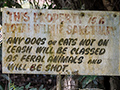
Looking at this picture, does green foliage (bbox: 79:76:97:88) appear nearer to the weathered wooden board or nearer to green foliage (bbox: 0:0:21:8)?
the weathered wooden board

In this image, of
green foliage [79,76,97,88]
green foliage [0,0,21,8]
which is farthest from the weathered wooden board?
green foliage [0,0,21,8]

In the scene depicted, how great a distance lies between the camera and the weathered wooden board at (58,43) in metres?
1.98

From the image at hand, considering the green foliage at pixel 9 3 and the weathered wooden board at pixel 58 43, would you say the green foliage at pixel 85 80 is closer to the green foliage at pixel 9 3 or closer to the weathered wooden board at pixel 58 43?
the weathered wooden board at pixel 58 43

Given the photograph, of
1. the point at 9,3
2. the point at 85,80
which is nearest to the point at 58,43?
the point at 85,80

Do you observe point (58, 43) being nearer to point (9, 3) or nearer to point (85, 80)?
point (85, 80)

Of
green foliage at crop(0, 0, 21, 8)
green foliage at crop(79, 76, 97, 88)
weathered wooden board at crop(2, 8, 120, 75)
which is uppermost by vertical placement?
green foliage at crop(0, 0, 21, 8)

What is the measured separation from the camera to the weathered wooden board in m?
1.98

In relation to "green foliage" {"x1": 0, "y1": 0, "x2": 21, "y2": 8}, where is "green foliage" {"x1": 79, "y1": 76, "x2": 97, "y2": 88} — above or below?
below

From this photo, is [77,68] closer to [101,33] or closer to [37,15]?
[101,33]

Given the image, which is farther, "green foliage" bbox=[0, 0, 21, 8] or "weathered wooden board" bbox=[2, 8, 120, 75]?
"green foliage" bbox=[0, 0, 21, 8]

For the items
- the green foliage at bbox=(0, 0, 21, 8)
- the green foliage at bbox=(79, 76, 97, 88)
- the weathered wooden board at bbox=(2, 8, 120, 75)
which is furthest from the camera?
the green foliage at bbox=(0, 0, 21, 8)

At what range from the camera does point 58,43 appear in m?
1.98

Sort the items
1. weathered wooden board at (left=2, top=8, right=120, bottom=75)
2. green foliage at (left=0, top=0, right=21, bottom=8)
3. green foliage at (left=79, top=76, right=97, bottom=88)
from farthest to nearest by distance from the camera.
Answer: green foliage at (left=0, top=0, right=21, bottom=8) < green foliage at (left=79, top=76, right=97, bottom=88) < weathered wooden board at (left=2, top=8, right=120, bottom=75)

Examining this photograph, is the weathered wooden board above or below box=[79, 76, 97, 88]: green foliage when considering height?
above
